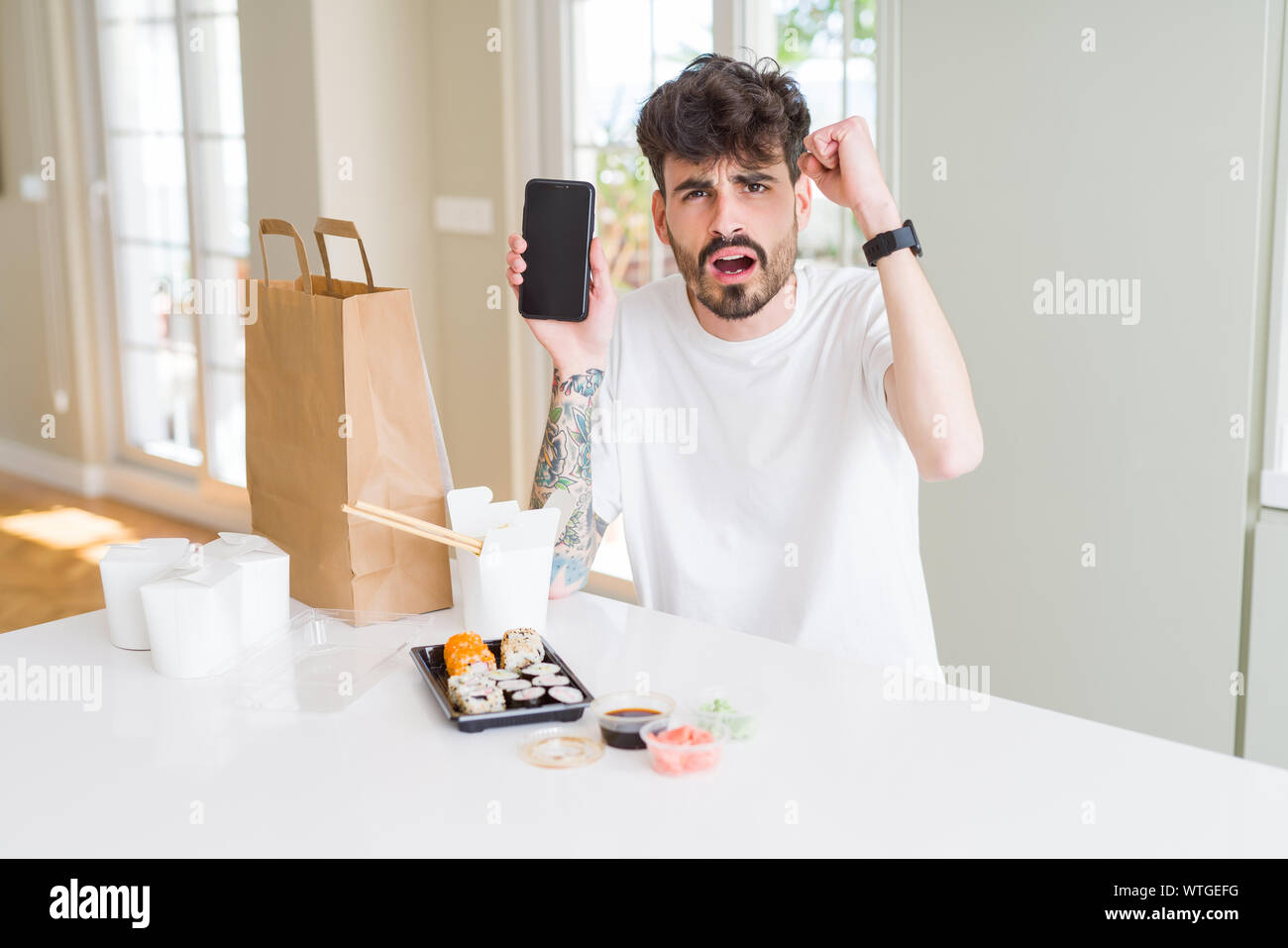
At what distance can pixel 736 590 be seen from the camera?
5.51 feet

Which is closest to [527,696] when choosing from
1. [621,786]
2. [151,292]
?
[621,786]

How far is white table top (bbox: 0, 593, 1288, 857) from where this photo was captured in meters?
0.94

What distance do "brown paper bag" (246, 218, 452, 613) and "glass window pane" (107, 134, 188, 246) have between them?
327 cm

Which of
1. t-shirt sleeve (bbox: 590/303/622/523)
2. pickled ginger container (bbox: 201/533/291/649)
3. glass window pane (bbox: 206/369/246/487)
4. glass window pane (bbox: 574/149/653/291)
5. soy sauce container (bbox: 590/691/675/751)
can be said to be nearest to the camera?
soy sauce container (bbox: 590/691/675/751)

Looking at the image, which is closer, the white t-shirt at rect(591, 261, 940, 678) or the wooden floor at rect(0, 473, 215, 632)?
the white t-shirt at rect(591, 261, 940, 678)

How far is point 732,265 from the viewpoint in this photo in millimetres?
1670

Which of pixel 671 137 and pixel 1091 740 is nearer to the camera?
pixel 1091 740

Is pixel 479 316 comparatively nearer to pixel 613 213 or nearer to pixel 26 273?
pixel 613 213

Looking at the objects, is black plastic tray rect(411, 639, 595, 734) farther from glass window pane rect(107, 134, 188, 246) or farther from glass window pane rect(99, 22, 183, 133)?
glass window pane rect(99, 22, 183, 133)

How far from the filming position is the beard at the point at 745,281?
1.65m

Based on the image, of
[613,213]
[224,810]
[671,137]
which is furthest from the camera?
[613,213]

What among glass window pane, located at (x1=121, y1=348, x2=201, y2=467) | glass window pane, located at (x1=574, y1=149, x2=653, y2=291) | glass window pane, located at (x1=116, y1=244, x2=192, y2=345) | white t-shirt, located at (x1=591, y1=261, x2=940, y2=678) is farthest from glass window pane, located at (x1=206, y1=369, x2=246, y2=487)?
white t-shirt, located at (x1=591, y1=261, x2=940, y2=678)
